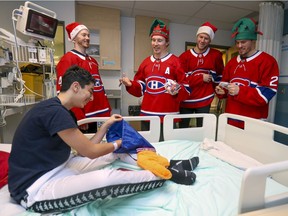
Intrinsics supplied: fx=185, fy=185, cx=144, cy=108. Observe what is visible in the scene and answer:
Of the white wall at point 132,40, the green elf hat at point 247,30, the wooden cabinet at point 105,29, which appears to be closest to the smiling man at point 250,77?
the green elf hat at point 247,30

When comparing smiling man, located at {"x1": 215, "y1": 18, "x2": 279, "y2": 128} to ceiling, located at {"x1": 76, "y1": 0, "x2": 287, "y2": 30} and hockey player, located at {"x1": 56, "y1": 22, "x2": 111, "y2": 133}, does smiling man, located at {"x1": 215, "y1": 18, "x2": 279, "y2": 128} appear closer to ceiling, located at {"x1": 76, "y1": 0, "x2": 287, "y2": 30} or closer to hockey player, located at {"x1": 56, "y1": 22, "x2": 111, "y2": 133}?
hockey player, located at {"x1": 56, "y1": 22, "x2": 111, "y2": 133}

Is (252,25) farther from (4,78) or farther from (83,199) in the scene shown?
(4,78)

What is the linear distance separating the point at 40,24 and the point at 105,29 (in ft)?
5.50

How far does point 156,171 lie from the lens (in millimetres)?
948

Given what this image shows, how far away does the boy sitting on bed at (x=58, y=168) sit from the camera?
0.81 metres

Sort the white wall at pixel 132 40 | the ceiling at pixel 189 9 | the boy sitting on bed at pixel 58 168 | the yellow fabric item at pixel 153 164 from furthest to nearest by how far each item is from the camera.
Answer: the white wall at pixel 132 40, the ceiling at pixel 189 9, the yellow fabric item at pixel 153 164, the boy sitting on bed at pixel 58 168

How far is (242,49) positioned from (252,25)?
216 millimetres

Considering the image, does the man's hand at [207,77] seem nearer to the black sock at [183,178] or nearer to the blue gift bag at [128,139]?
the blue gift bag at [128,139]

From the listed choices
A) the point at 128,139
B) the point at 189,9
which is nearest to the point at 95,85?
the point at 128,139

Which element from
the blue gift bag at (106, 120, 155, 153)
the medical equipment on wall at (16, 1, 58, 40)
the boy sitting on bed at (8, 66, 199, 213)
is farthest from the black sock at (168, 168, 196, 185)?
the medical equipment on wall at (16, 1, 58, 40)

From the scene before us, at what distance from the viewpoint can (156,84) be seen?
1.81 meters

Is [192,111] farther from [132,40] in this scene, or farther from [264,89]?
[132,40]

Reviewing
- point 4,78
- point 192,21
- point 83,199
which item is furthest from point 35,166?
point 192,21

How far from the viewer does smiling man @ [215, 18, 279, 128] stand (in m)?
1.63
